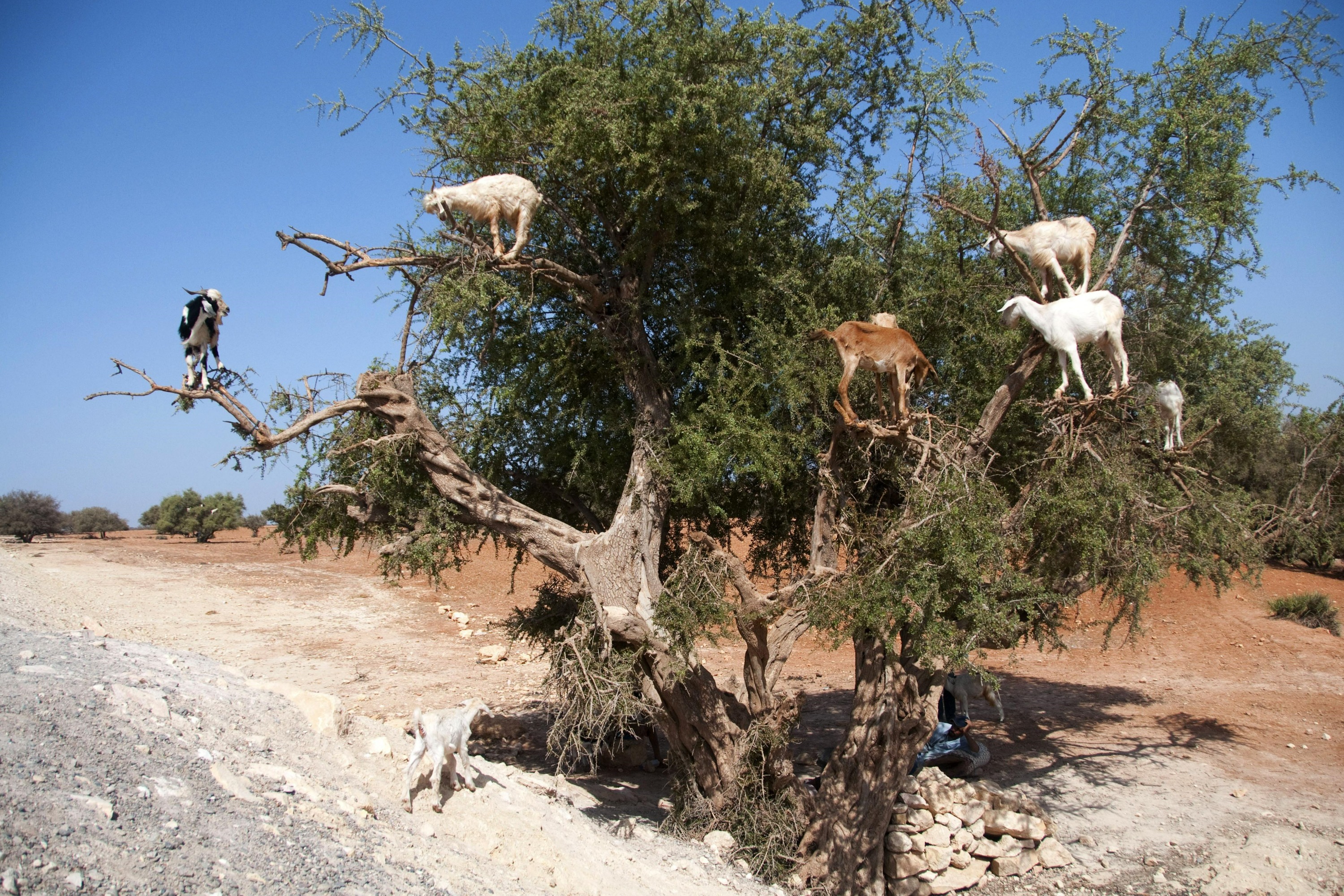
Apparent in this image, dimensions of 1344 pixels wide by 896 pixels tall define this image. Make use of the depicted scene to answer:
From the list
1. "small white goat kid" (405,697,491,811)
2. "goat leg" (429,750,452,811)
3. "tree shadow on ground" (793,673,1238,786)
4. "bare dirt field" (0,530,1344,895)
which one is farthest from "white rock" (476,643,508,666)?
"goat leg" (429,750,452,811)

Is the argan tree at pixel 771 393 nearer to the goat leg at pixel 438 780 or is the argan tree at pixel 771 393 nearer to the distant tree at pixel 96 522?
the goat leg at pixel 438 780

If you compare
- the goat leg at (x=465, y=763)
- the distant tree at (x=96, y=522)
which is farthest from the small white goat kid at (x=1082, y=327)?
the distant tree at (x=96, y=522)

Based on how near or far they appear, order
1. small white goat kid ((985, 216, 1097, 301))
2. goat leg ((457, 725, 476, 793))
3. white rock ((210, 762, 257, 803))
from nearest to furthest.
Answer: white rock ((210, 762, 257, 803)) → goat leg ((457, 725, 476, 793)) → small white goat kid ((985, 216, 1097, 301))

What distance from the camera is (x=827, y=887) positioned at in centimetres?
800

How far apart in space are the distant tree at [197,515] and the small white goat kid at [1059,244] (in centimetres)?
3566

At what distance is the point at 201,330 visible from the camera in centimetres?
717

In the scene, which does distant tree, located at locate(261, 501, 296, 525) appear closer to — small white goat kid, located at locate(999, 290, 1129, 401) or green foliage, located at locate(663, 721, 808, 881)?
green foliage, located at locate(663, 721, 808, 881)

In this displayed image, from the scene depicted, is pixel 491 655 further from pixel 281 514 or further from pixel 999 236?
pixel 999 236

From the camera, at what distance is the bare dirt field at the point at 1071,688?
8836 mm

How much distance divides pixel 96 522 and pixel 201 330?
40.0m

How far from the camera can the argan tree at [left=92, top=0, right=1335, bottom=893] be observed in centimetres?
787

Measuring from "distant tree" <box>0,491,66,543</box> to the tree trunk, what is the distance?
32947 millimetres

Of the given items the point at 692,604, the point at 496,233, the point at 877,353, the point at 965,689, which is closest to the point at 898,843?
the point at 965,689

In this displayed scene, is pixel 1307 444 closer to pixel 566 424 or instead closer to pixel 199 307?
pixel 566 424
